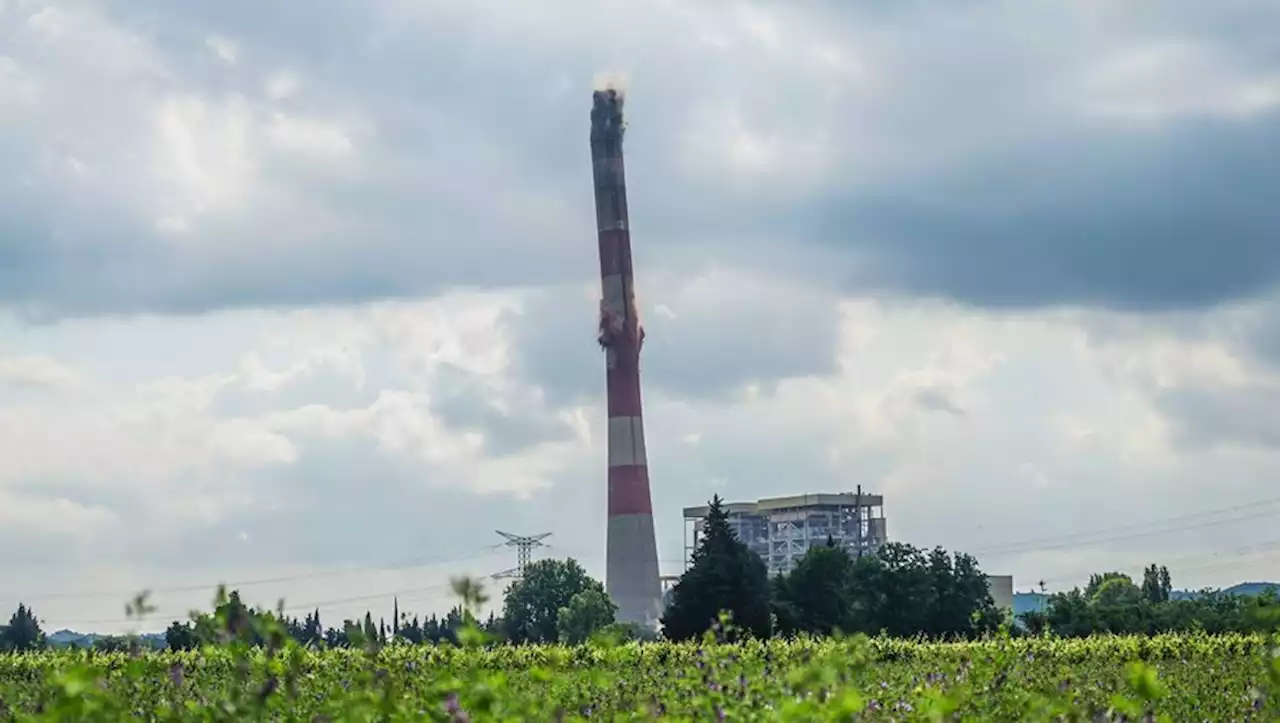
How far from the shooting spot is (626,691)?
1246cm

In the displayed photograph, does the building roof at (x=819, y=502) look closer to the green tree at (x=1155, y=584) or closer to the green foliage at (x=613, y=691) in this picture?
the green tree at (x=1155, y=584)

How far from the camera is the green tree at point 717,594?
168 feet

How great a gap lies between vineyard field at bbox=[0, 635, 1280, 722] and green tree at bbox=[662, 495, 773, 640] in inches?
1186

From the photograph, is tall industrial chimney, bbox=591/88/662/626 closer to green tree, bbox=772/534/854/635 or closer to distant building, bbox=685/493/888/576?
green tree, bbox=772/534/854/635

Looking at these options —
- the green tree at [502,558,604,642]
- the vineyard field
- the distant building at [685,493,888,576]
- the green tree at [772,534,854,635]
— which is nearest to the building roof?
the distant building at [685,493,888,576]

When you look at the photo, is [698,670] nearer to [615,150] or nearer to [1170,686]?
[1170,686]

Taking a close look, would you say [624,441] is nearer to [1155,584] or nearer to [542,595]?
[542,595]

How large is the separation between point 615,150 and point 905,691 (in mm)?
72417

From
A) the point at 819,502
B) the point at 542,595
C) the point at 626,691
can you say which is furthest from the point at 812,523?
the point at 626,691

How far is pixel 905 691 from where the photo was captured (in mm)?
10922

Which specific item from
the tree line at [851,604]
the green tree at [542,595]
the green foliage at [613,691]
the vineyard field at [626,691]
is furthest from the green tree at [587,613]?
the green foliage at [613,691]

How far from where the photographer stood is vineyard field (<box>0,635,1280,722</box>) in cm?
527

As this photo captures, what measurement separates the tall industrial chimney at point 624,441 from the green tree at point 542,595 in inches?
643

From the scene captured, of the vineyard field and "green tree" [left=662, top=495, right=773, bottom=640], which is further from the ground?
"green tree" [left=662, top=495, right=773, bottom=640]
